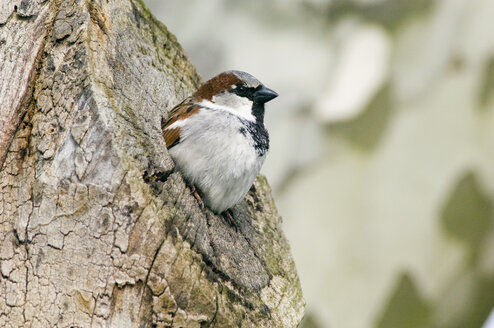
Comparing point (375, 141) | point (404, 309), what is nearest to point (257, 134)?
point (375, 141)

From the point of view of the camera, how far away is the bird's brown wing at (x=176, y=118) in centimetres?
241

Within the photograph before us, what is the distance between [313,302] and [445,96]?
4.82 ft

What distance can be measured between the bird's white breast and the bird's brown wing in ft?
0.07

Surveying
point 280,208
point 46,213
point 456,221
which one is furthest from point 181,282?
point 456,221

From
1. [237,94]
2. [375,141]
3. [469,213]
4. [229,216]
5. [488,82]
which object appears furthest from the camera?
[375,141]

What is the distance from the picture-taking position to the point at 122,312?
6.22 feet

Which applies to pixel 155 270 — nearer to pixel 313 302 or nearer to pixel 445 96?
pixel 313 302

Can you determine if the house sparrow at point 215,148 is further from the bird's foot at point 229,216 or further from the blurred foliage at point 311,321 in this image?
the blurred foliage at point 311,321

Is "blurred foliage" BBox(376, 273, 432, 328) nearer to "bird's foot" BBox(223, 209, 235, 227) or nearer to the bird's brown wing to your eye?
"bird's foot" BBox(223, 209, 235, 227)

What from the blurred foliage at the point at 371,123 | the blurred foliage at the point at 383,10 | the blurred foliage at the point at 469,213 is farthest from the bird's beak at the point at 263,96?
the blurred foliage at the point at 469,213

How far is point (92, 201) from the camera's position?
1.89 meters

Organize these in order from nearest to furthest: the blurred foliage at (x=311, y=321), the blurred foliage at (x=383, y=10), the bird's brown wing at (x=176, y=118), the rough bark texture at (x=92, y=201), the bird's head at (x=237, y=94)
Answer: the rough bark texture at (x=92, y=201)
the bird's brown wing at (x=176, y=118)
the bird's head at (x=237, y=94)
the blurred foliage at (x=383, y=10)
the blurred foliage at (x=311, y=321)

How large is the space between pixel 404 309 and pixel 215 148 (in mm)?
2174

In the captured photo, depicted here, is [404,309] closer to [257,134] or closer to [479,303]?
[479,303]
